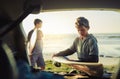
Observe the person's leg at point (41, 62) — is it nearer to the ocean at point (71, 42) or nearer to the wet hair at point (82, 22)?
the ocean at point (71, 42)

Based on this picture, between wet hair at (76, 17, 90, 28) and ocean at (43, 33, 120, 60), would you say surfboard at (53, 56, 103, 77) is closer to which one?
ocean at (43, 33, 120, 60)

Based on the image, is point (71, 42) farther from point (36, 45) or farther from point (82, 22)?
point (36, 45)

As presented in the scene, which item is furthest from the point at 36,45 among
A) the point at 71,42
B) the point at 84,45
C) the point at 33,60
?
the point at 84,45

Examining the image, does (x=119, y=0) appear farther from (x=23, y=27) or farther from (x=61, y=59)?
(x=23, y=27)

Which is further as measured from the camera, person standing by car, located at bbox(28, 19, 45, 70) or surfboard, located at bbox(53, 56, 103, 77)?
person standing by car, located at bbox(28, 19, 45, 70)

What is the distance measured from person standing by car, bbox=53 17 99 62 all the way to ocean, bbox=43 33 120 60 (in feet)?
0.12

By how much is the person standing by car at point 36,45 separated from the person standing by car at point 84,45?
156 millimetres

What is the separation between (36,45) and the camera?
2.20 metres

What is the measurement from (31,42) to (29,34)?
0.22ft

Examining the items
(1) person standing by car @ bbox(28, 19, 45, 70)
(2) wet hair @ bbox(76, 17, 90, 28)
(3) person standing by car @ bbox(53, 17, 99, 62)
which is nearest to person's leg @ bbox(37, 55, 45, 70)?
(1) person standing by car @ bbox(28, 19, 45, 70)

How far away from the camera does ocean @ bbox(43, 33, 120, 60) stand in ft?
6.84

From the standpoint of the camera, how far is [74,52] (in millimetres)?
2131

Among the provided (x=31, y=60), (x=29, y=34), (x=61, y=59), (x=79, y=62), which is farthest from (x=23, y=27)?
(x=79, y=62)

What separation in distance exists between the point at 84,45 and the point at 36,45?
0.39m
